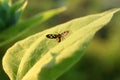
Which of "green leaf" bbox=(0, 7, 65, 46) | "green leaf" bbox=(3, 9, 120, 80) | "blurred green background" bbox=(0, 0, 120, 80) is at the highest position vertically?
"green leaf" bbox=(3, 9, 120, 80)

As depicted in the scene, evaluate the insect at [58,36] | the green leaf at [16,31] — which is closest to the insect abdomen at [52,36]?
the insect at [58,36]

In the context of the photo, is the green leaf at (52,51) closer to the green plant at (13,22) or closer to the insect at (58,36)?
the insect at (58,36)

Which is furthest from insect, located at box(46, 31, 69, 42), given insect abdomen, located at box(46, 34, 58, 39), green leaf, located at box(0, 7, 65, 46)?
green leaf, located at box(0, 7, 65, 46)

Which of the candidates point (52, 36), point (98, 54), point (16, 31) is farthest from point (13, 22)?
point (98, 54)

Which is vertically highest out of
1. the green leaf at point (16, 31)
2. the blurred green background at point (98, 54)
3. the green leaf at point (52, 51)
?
the green leaf at point (52, 51)

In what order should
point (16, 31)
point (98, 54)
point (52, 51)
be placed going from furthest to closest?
1. point (98, 54)
2. point (16, 31)
3. point (52, 51)

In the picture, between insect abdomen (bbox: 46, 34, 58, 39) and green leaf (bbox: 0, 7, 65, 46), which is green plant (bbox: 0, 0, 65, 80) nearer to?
green leaf (bbox: 0, 7, 65, 46)

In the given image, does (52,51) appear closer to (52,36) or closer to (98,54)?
(52,36)

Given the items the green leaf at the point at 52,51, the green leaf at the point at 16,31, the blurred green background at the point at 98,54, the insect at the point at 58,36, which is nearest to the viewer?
the green leaf at the point at 52,51

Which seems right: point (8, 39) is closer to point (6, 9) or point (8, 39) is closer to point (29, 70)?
point (6, 9)
